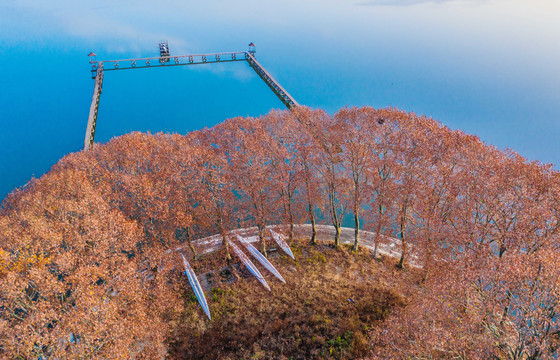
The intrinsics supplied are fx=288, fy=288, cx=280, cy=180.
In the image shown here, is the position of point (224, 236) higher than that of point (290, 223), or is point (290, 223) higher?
point (224, 236)

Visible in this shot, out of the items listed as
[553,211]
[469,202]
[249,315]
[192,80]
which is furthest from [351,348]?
[192,80]

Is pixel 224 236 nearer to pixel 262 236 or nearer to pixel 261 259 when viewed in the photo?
pixel 262 236

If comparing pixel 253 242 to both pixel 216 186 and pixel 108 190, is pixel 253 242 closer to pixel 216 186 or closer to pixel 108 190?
pixel 216 186

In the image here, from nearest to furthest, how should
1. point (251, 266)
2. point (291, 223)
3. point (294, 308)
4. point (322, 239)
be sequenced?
point (294, 308)
point (251, 266)
point (291, 223)
point (322, 239)

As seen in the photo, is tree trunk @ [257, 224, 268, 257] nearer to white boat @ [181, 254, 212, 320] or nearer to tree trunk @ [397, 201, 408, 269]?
white boat @ [181, 254, 212, 320]

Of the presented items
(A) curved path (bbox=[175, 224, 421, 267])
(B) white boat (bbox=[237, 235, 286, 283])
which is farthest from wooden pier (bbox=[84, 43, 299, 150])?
(B) white boat (bbox=[237, 235, 286, 283])

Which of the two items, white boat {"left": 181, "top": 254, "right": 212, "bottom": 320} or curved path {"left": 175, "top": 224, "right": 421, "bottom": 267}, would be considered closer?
white boat {"left": 181, "top": 254, "right": 212, "bottom": 320}

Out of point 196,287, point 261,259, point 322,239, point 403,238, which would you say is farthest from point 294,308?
point 403,238

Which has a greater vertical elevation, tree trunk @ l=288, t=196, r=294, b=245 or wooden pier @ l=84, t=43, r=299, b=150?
wooden pier @ l=84, t=43, r=299, b=150
